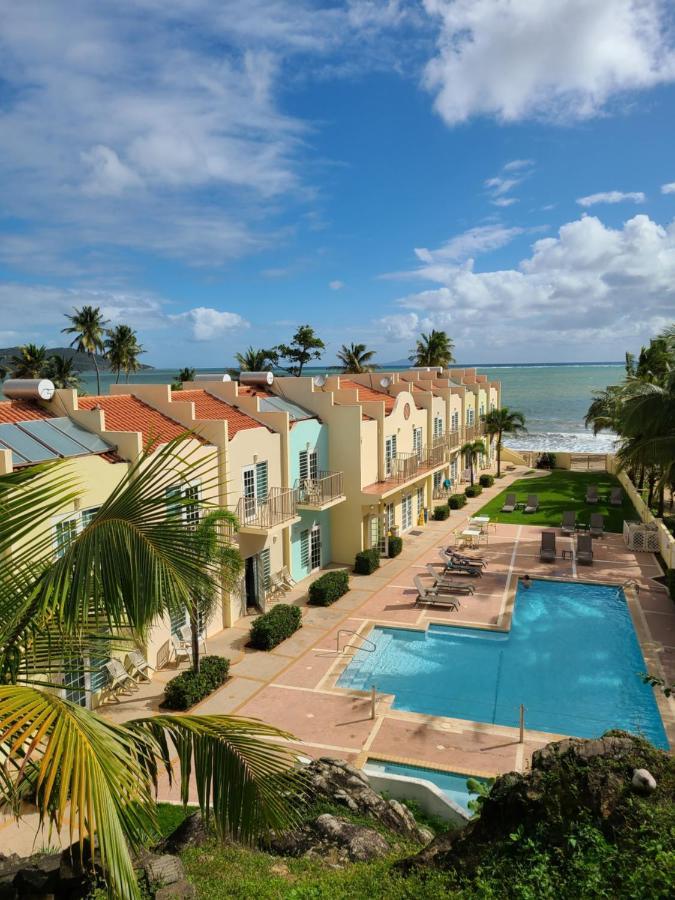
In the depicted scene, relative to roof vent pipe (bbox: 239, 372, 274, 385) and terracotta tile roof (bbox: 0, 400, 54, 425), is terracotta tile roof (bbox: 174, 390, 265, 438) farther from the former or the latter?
terracotta tile roof (bbox: 0, 400, 54, 425)

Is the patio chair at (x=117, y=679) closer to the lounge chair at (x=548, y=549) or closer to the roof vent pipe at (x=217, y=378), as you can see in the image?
the roof vent pipe at (x=217, y=378)

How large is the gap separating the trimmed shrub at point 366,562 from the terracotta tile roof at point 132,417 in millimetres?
9174

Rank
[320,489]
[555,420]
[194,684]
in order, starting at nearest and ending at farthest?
[194,684] < [320,489] < [555,420]

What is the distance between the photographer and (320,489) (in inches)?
899

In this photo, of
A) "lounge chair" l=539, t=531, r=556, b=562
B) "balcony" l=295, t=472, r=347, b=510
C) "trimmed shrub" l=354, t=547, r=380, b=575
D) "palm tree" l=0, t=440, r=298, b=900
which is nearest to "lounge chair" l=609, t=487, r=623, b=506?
"lounge chair" l=539, t=531, r=556, b=562

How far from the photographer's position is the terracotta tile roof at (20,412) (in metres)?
15.2

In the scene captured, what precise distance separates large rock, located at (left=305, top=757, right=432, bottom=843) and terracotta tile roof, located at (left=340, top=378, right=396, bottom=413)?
70.8ft

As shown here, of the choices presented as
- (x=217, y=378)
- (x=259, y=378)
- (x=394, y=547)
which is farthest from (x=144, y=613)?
(x=217, y=378)

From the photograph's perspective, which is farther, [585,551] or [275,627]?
[585,551]

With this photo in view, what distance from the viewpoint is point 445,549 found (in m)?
26.0

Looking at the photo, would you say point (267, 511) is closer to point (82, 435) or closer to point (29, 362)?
point (82, 435)

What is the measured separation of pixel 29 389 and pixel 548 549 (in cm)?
2008

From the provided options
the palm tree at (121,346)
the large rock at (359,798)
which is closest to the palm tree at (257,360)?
the palm tree at (121,346)

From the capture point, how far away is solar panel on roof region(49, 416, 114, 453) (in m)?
14.8
